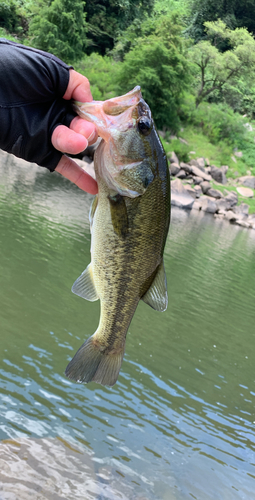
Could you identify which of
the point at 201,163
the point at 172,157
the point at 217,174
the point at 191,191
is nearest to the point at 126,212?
the point at 191,191

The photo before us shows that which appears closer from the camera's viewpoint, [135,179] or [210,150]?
[135,179]

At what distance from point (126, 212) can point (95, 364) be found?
3.11 feet

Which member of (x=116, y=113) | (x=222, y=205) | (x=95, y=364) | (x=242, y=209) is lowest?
(x=222, y=205)

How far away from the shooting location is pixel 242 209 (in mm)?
33844

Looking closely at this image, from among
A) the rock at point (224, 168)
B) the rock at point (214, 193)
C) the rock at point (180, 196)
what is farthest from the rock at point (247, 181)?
the rock at point (180, 196)

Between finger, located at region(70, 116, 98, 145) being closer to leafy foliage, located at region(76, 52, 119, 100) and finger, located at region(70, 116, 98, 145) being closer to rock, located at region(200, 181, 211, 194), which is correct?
rock, located at region(200, 181, 211, 194)

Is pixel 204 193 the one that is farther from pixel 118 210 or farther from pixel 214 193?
pixel 118 210

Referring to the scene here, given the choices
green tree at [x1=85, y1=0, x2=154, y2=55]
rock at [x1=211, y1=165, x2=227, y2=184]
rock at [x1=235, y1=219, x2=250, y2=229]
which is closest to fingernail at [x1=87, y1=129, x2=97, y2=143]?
rock at [x1=235, y1=219, x2=250, y2=229]

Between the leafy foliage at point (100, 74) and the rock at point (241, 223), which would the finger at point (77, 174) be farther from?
the leafy foliage at point (100, 74)

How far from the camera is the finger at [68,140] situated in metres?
1.99

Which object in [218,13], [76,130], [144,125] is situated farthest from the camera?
[218,13]

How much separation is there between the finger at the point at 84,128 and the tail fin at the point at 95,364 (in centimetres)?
117

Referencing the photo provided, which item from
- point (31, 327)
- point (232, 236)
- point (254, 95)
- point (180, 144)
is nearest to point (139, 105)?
point (31, 327)

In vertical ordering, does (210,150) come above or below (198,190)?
above
